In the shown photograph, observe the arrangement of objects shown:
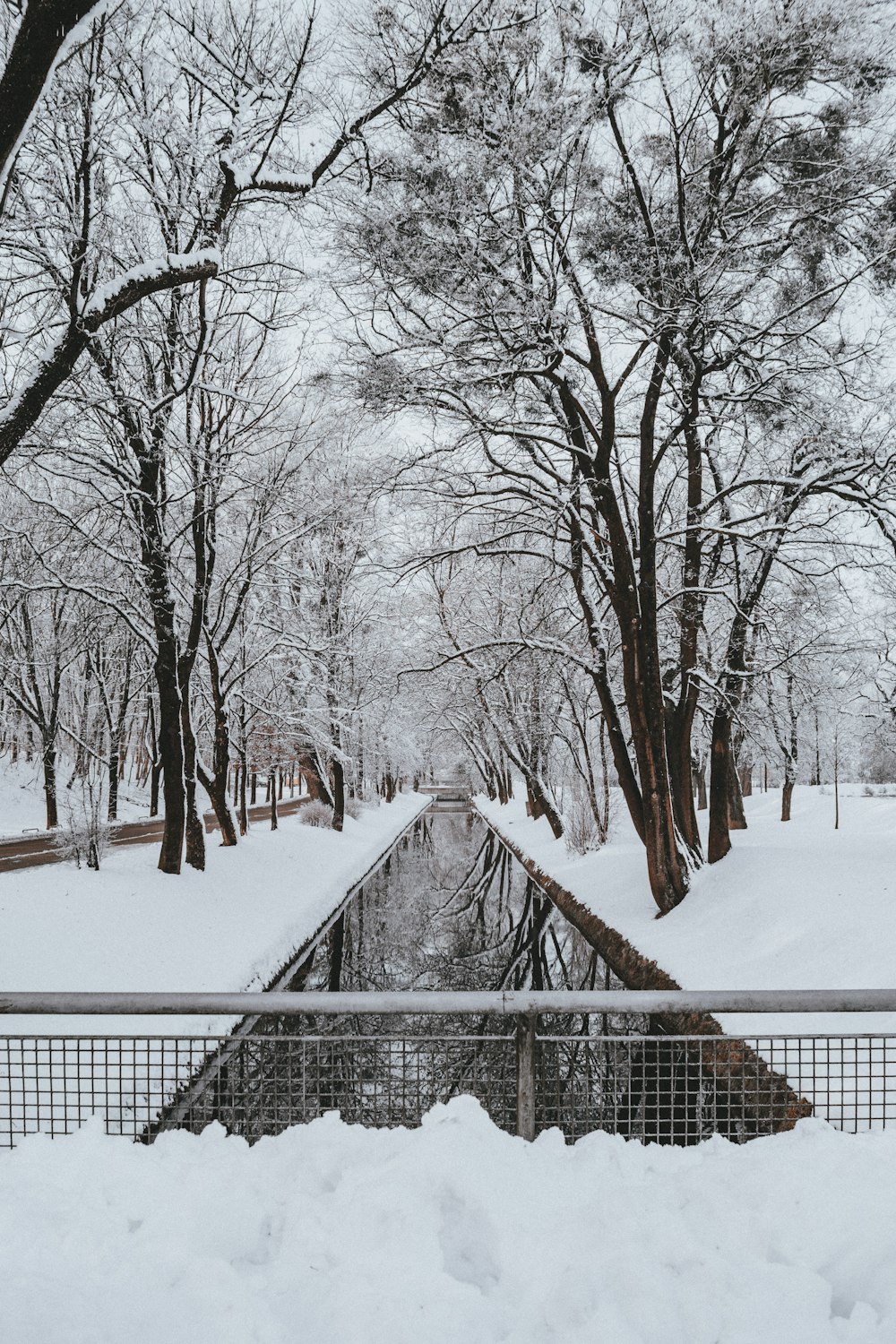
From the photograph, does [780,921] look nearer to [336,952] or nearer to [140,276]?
[336,952]

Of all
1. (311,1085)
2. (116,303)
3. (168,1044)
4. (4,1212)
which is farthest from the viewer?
(168,1044)

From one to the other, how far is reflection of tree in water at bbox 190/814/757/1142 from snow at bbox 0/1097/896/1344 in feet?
1.26

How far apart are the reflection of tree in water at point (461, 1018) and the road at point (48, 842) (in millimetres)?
5701

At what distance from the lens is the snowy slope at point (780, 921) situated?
7832 mm

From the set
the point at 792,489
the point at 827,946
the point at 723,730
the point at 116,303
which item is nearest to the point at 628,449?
the point at 792,489

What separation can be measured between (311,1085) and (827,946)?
5263mm

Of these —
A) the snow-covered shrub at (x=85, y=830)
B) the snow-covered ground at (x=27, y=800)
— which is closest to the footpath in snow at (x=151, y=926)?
the snow-covered shrub at (x=85, y=830)

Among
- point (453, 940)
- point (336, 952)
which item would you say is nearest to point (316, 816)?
point (453, 940)

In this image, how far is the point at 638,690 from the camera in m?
11.9

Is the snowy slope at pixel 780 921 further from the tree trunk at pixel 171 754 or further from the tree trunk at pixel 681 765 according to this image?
the tree trunk at pixel 171 754

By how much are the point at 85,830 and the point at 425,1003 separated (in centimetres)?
1277

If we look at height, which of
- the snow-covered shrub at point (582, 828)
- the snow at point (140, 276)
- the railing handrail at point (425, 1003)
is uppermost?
the snow at point (140, 276)

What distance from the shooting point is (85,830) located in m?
14.4

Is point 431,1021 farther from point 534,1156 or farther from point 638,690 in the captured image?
point 534,1156
